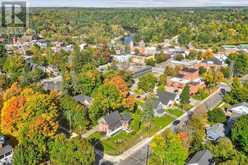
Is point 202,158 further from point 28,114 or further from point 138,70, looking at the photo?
point 138,70

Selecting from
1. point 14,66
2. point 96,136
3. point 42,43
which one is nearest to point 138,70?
point 14,66

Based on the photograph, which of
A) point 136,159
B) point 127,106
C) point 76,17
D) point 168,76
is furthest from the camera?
point 76,17

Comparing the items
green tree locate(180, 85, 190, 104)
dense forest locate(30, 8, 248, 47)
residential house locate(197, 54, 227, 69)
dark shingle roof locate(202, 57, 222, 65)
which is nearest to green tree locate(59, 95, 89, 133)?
green tree locate(180, 85, 190, 104)

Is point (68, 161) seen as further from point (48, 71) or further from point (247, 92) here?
point (48, 71)

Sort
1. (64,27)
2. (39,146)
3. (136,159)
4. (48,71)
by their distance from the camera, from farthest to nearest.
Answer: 1. (64,27)
2. (48,71)
3. (136,159)
4. (39,146)

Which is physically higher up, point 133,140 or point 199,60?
point 199,60

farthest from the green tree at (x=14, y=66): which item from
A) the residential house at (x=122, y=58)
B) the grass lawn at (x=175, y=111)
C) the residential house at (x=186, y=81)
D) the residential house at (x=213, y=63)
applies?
the residential house at (x=213, y=63)

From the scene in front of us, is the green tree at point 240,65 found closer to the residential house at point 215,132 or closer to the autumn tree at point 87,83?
the residential house at point 215,132

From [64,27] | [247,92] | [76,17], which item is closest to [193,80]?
[247,92]
